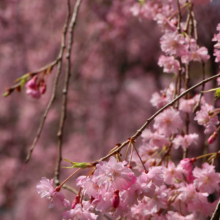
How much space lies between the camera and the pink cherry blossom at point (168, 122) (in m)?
0.95

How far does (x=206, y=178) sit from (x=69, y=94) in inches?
150

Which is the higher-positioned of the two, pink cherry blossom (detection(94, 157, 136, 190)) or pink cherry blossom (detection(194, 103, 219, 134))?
pink cherry blossom (detection(194, 103, 219, 134))

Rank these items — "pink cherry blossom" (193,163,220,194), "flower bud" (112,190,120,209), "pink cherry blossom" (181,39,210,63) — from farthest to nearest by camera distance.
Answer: "pink cherry blossom" (181,39,210,63) → "pink cherry blossom" (193,163,220,194) → "flower bud" (112,190,120,209)

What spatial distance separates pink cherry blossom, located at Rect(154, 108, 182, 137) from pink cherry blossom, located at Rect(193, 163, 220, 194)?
16cm

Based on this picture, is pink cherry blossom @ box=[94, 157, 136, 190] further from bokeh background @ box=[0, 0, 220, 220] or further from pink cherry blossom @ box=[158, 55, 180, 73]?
bokeh background @ box=[0, 0, 220, 220]

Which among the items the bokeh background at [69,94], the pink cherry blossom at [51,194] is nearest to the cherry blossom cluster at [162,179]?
the pink cherry blossom at [51,194]

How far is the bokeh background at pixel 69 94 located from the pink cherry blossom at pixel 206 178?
2.96 metres

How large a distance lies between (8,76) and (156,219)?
159 inches

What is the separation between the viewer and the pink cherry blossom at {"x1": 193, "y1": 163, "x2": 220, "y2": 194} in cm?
84

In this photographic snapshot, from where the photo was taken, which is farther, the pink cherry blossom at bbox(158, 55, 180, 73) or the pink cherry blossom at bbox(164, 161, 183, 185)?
the pink cherry blossom at bbox(158, 55, 180, 73)

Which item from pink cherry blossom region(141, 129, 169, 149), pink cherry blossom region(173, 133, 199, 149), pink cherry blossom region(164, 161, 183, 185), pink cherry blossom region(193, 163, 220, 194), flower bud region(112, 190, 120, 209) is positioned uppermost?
pink cherry blossom region(141, 129, 169, 149)

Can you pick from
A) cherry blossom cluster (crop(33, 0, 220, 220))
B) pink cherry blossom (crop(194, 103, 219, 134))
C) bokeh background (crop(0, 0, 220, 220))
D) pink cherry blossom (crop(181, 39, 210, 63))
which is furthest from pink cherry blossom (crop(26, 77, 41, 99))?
bokeh background (crop(0, 0, 220, 220))

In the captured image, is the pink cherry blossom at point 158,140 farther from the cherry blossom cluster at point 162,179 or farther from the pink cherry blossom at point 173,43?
the pink cherry blossom at point 173,43

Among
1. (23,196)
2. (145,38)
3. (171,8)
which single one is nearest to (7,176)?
(23,196)
